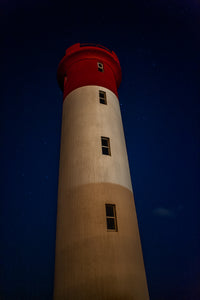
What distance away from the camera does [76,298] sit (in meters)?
8.96

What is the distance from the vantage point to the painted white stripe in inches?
473

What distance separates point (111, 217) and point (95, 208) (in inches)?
37.1

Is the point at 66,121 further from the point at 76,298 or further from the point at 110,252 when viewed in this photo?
the point at 76,298

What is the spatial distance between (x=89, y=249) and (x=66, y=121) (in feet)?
29.2

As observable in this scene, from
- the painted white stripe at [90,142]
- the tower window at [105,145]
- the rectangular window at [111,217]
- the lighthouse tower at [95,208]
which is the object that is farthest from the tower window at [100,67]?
the rectangular window at [111,217]

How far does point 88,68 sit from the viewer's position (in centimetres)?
1714

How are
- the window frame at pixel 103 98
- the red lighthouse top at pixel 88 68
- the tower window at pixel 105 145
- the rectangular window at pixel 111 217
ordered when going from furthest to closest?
1. the red lighthouse top at pixel 88 68
2. the window frame at pixel 103 98
3. the tower window at pixel 105 145
4. the rectangular window at pixel 111 217

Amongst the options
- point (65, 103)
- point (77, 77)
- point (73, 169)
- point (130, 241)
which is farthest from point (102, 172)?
point (77, 77)

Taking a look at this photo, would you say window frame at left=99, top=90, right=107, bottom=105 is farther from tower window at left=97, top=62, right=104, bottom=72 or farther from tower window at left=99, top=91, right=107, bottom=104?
tower window at left=97, top=62, right=104, bottom=72

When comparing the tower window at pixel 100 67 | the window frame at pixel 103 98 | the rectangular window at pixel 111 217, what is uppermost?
the tower window at pixel 100 67

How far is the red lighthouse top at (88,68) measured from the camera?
16547mm

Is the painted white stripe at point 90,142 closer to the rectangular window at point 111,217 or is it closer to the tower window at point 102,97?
the tower window at point 102,97

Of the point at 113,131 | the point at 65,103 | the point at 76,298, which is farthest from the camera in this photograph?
the point at 65,103

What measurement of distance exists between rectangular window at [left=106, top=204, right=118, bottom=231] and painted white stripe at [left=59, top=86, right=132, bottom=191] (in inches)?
58.0
